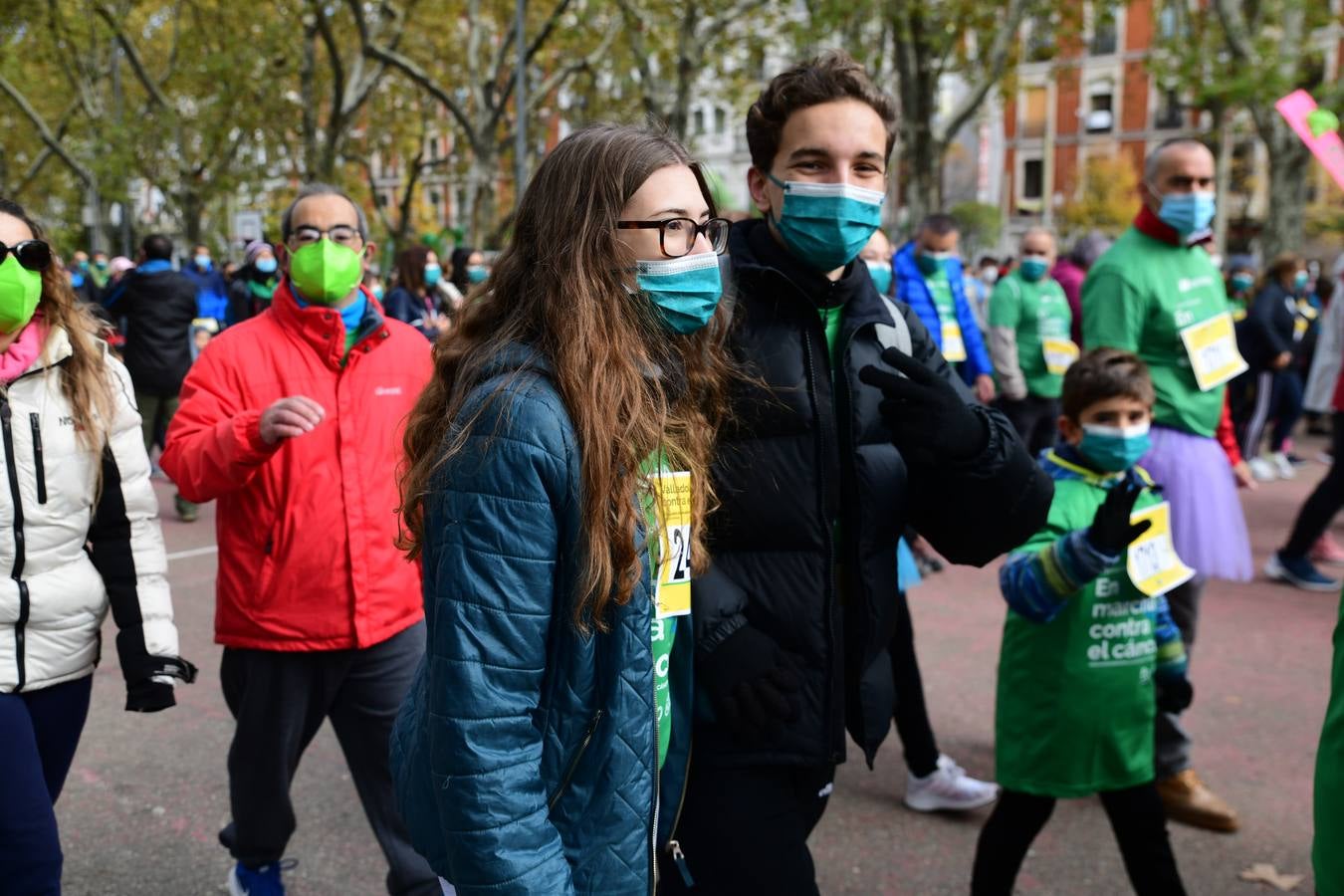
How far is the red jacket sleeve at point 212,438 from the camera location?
9.11ft

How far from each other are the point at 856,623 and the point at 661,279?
756mm

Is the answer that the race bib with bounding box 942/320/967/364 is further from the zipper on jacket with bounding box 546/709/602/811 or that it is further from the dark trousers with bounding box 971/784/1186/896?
the zipper on jacket with bounding box 546/709/602/811

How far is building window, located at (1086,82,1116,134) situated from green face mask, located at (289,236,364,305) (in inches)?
2148

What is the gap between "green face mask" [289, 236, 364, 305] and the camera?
10.0ft

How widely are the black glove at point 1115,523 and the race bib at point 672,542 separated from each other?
1286mm

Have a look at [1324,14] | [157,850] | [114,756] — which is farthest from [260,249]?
[1324,14]

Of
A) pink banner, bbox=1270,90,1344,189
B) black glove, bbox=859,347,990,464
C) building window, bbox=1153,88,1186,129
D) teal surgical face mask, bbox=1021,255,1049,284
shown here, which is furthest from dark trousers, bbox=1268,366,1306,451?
building window, bbox=1153,88,1186,129

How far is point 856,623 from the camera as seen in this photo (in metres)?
2.23

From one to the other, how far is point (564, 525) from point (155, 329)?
27.7 ft

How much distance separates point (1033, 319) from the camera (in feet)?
26.0

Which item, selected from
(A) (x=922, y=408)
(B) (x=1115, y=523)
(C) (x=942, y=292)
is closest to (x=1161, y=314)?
(B) (x=1115, y=523)

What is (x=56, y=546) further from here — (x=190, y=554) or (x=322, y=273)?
(x=190, y=554)

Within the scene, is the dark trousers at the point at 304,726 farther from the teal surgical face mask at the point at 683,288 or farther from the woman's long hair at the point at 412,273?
the woman's long hair at the point at 412,273

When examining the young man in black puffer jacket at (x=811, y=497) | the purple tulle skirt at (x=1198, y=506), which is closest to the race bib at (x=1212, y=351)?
the purple tulle skirt at (x=1198, y=506)
